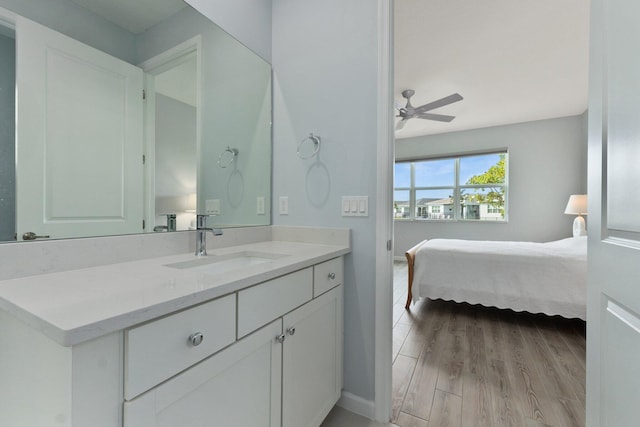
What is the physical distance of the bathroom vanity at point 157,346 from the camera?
0.51m

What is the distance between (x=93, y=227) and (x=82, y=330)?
26.3 inches

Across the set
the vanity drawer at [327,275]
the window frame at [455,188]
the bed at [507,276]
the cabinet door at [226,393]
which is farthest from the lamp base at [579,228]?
the cabinet door at [226,393]

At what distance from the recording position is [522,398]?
60.4 inches

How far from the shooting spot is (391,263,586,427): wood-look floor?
142cm

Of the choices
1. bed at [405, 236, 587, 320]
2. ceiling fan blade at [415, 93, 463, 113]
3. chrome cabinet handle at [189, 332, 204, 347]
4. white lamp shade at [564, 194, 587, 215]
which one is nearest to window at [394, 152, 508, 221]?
white lamp shade at [564, 194, 587, 215]

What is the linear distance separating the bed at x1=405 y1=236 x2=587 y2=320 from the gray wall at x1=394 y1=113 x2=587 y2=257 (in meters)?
1.84

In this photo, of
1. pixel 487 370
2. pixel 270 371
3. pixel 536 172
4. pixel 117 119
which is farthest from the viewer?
pixel 536 172

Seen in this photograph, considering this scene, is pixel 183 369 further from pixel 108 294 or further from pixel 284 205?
pixel 284 205

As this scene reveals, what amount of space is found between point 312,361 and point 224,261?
0.59 m

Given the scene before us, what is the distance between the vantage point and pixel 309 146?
63.1 inches

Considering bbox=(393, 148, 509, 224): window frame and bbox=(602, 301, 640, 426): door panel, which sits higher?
bbox=(393, 148, 509, 224): window frame

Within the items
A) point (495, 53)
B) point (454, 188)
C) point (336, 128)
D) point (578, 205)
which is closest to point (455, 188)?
point (454, 188)

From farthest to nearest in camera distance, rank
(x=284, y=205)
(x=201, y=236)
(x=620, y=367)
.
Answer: (x=284, y=205), (x=201, y=236), (x=620, y=367)

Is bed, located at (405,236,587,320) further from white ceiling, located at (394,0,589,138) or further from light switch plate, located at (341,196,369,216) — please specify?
white ceiling, located at (394,0,589,138)
